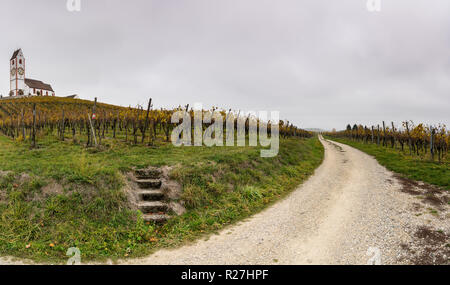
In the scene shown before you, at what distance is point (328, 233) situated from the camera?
21.6 ft

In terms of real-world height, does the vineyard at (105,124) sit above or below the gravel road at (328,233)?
above

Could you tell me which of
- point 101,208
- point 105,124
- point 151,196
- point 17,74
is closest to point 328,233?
point 151,196

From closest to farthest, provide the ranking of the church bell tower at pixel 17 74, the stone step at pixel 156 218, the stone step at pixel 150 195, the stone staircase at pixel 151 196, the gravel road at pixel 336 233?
the gravel road at pixel 336 233 → the stone step at pixel 156 218 → the stone staircase at pixel 151 196 → the stone step at pixel 150 195 → the church bell tower at pixel 17 74

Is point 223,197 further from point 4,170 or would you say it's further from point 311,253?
point 4,170

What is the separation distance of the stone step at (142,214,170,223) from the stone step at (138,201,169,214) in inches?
9.5

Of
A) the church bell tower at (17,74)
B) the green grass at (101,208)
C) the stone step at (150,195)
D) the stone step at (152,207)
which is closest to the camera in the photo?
the green grass at (101,208)

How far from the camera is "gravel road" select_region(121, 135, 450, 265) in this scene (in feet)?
17.9

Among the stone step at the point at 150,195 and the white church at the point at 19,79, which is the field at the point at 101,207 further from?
the white church at the point at 19,79

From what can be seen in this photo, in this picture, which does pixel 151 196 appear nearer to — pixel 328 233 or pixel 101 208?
pixel 101 208

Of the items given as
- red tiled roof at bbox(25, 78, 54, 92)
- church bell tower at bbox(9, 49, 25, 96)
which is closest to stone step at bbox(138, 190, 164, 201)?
church bell tower at bbox(9, 49, 25, 96)

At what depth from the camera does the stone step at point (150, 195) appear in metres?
8.09

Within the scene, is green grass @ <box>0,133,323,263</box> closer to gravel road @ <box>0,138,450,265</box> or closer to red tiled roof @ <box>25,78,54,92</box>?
gravel road @ <box>0,138,450,265</box>

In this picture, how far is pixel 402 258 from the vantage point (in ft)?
17.6

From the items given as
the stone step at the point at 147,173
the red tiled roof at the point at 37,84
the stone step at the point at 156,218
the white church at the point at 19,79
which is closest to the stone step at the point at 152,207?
the stone step at the point at 156,218
